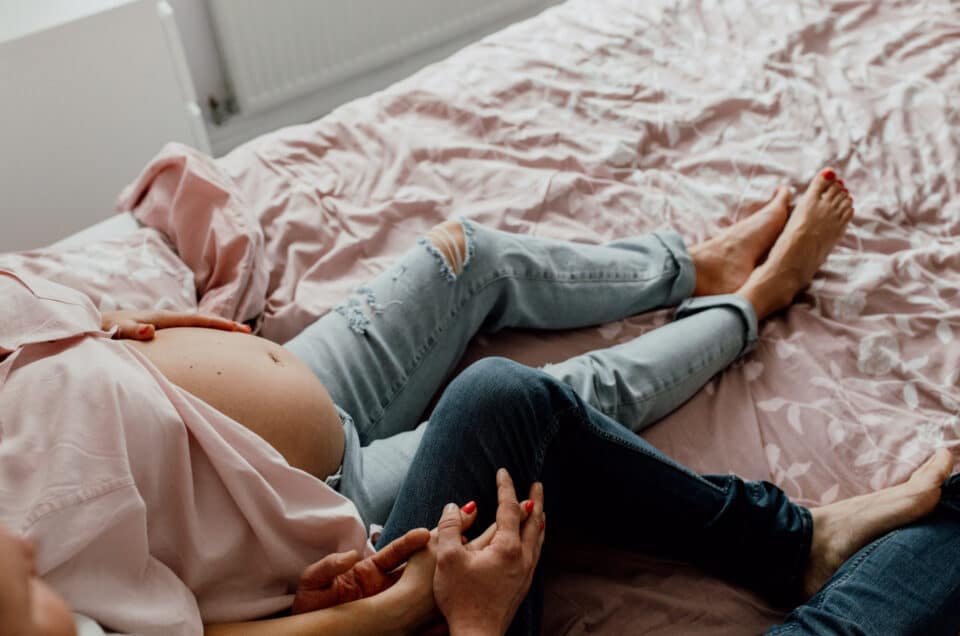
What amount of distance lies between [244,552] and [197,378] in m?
0.21

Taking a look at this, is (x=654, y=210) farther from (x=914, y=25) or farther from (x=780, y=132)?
(x=914, y=25)

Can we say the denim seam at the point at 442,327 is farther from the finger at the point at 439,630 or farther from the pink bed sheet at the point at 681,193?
the finger at the point at 439,630

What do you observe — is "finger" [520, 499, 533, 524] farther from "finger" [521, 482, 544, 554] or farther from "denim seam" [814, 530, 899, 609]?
"denim seam" [814, 530, 899, 609]

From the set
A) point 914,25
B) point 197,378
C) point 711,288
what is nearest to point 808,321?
point 711,288

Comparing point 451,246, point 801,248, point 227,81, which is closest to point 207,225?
point 451,246

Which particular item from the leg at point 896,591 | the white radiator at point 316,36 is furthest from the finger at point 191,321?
the white radiator at point 316,36

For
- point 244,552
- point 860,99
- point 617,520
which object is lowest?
point 617,520

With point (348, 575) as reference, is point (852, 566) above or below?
below

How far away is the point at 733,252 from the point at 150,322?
87cm

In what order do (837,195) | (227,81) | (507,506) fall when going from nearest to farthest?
1. (507,506)
2. (837,195)
3. (227,81)

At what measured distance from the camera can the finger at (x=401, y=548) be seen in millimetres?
887

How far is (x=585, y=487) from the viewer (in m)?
1.04

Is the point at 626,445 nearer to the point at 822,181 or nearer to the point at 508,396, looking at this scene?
the point at 508,396

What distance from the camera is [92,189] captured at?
1.89m
